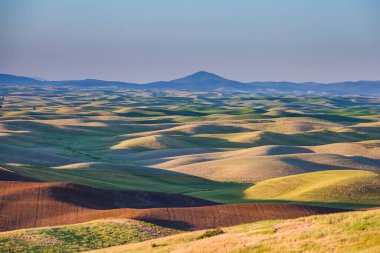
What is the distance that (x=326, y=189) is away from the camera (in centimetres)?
6309

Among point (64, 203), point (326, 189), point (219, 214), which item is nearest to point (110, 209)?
point (64, 203)

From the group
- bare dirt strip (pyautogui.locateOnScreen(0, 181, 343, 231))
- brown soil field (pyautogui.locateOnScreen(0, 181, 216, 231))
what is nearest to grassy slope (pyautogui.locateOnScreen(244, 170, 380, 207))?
bare dirt strip (pyautogui.locateOnScreen(0, 181, 343, 231))

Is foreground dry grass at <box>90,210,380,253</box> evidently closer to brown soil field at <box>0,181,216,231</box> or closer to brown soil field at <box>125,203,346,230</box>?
brown soil field at <box>125,203,346,230</box>

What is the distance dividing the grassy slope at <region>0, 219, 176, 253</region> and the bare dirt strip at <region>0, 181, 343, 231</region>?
321 cm

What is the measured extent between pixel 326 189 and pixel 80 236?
33570 mm

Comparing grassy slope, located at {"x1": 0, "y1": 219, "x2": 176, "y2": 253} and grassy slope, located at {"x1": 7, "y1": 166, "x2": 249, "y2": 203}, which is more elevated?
grassy slope, located at {"x1": 0, "y1": 219, "x2": 176, "y2": 253}

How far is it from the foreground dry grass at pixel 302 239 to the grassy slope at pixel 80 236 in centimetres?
493

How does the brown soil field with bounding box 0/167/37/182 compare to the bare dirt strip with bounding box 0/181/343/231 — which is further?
the brown soil field with bounding box 0/167/37/182

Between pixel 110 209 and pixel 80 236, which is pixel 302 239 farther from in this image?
pixel 110 209

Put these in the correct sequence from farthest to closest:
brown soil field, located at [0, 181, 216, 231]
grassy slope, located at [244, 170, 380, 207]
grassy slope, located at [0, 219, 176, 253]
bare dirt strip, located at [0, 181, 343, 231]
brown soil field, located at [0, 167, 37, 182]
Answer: grassy slope, located at [244, 170, 380, 207], brown soil field, located at [0, 167, 37, 182], brown soil field, located at [0, 181, 216, 231], bare dirt strip, located at [0, 181, 343, 231], grassy slope, located at [0, 219, 176, 253]

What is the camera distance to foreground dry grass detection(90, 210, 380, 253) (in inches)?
854

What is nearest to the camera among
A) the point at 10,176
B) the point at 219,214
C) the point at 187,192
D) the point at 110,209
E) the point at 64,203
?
the point at 219,214

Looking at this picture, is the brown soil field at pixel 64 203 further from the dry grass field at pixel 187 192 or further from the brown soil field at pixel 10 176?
the brown soil field at pixel 10 176

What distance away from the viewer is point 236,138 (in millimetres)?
133250
